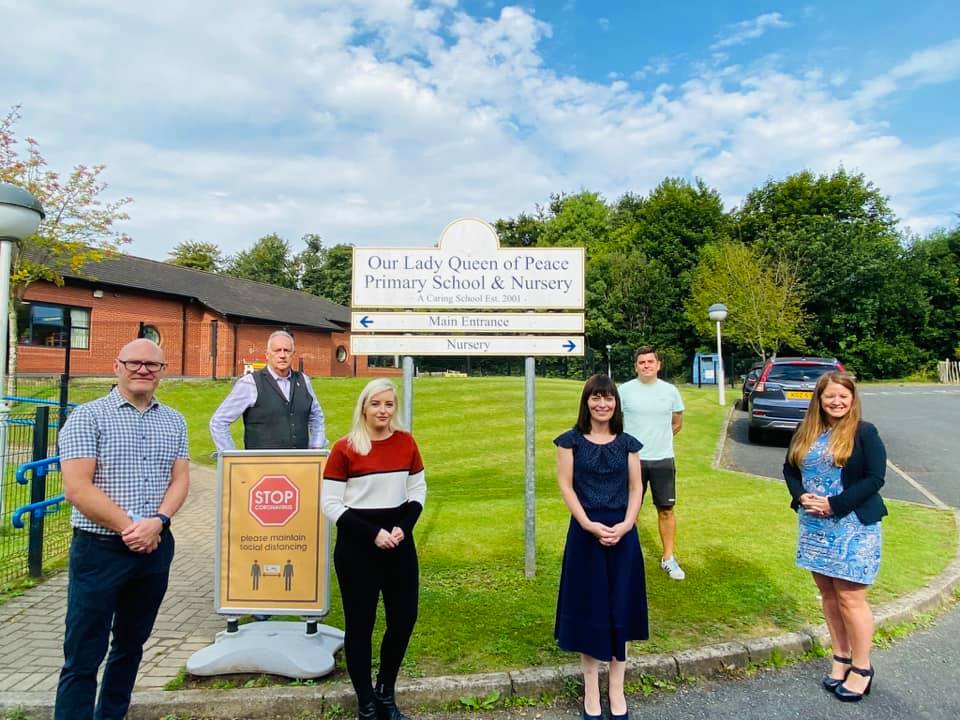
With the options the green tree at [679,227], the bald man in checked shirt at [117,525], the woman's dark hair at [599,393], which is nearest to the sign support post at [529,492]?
the woman's dark hair at [599,393]

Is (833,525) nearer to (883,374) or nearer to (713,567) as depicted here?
(713,567)

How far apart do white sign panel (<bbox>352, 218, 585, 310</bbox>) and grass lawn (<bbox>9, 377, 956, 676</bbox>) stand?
7.86 ft

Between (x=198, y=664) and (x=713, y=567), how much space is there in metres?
4.10

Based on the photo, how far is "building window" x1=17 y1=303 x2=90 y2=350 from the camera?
2084 cm

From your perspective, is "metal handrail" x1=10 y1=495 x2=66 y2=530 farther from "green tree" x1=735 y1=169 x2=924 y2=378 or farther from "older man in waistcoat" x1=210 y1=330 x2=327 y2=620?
"green tree" x1=735 y1=169 x2=924 y2=378

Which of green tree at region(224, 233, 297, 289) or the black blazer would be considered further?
green tree at region(224, 233, 297, 289)

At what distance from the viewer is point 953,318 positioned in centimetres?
3872

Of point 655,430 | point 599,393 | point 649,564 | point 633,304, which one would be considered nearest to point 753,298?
point 633,304

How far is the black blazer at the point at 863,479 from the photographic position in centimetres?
330

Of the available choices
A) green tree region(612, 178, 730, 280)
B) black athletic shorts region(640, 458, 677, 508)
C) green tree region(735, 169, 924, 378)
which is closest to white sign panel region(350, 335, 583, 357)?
black athletic shorts region(640, 458, 677, 508)

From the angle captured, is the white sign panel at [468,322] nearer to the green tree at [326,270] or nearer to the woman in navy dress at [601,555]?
the woman in navy dress at [601,555]

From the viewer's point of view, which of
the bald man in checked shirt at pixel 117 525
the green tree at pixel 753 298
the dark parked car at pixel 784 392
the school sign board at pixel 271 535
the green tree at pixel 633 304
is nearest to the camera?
the bald man in checked shirt at pixel 117 525

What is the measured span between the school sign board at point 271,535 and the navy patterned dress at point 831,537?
2.96 metres

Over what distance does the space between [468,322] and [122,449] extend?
3.20 m
